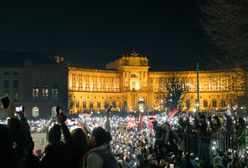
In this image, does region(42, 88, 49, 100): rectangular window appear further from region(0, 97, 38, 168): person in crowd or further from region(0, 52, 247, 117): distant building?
region(0, 97, 38, 168): person in crowd

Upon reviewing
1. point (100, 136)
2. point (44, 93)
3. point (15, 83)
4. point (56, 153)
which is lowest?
point (56, 153)

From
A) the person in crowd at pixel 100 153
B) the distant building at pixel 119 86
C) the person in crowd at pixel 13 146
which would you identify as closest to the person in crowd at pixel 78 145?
the person in crowd at pixel 100 153

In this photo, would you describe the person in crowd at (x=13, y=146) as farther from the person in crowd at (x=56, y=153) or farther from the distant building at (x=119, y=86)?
the distant building at (x=119, y=86)

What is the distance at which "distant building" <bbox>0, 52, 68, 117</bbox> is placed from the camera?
88438 mm

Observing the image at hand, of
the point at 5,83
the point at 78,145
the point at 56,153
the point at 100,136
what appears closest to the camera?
the point at 100,136

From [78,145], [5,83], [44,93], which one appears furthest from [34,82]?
[78,145]

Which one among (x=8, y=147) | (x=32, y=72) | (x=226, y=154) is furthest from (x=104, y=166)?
(x=32, y=72)

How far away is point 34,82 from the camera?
300 ft

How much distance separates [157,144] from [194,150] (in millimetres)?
1349

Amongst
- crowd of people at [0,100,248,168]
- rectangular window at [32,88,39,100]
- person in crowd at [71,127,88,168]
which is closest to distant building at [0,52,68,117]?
rectangular window at [32,88,39,100]

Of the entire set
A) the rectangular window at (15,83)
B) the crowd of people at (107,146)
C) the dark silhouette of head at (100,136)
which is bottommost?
the crowd of people at (107,146)

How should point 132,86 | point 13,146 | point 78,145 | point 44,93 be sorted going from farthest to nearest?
1. point 132,86
2. point 44,93
3. point 78,145
4. point 13,146

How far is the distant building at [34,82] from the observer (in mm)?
88438

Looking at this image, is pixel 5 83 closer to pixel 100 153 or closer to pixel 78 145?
pixel 78 145
